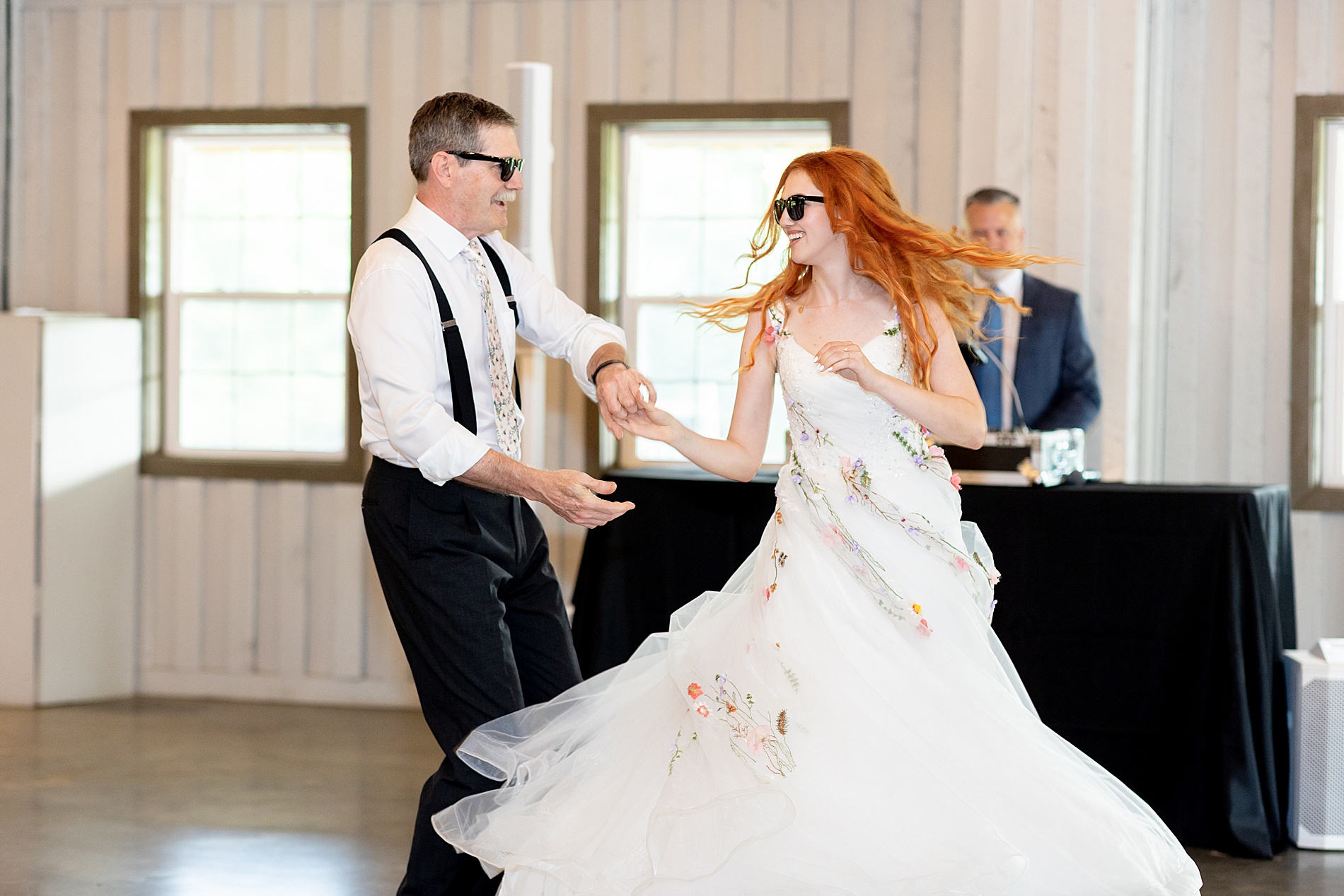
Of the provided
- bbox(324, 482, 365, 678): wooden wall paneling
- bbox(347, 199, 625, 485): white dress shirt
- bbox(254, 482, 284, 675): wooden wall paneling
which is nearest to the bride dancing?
bbox(347, 199, 625, 485): white dress shirt

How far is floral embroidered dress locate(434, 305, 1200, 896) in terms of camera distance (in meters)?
2.55

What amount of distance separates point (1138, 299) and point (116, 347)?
4198mm

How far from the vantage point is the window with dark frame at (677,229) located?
5793mm

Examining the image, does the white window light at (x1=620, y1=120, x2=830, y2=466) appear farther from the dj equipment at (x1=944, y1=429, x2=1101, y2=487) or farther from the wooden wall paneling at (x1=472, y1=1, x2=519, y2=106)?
the dj equipment at (x1=944, y1=429, x2=1101, y2=487)

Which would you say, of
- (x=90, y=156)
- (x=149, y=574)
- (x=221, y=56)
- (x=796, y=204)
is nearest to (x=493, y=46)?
(x=221, y=56)

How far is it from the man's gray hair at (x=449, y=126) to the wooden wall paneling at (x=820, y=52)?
2967 mm

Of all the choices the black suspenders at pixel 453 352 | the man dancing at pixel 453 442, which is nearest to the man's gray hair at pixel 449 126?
the man dancing at pixel 453 442

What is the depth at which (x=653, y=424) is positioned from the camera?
2.92 metres

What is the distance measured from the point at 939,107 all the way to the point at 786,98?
0.61 metres

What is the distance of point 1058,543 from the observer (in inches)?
157

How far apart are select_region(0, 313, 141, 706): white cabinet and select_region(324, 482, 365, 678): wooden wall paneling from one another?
3.08 ft

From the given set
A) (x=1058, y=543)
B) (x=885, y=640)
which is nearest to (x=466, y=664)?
(x=885, y=640)

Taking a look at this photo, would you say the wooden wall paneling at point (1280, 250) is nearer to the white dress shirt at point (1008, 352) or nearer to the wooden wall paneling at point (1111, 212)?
the wooden wall paneling at point (1111, 212)

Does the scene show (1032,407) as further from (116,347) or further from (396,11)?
(116,347)
